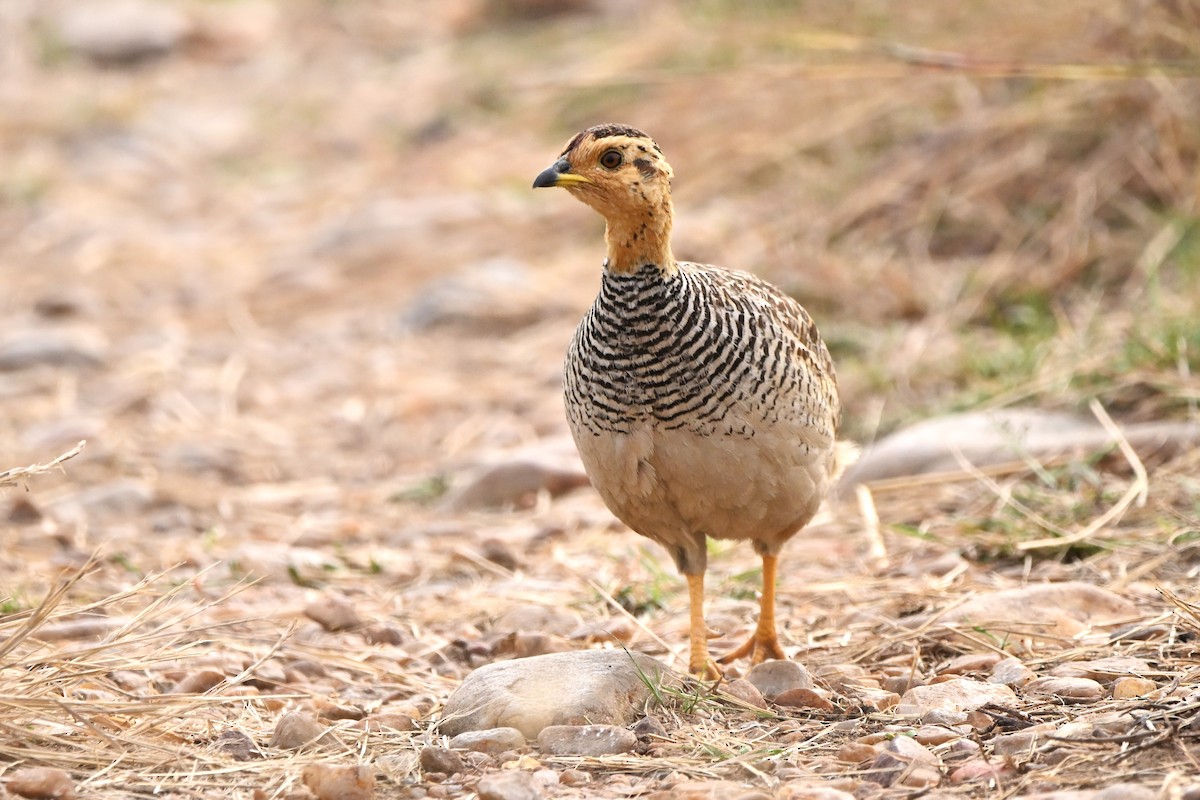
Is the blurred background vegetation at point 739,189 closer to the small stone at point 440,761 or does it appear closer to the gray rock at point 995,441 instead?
the gray rock at point 995,441

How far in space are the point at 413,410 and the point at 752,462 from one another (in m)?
4.31

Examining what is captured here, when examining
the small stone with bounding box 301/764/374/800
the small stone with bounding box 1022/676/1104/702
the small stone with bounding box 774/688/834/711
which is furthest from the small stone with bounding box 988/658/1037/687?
the small stone with bounding box 301/764/374/800

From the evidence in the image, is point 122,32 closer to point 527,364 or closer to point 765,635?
point 527,364

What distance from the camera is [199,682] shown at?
425cm

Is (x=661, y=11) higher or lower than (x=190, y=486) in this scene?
higher

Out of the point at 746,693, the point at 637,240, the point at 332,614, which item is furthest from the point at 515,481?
the point at 746,693

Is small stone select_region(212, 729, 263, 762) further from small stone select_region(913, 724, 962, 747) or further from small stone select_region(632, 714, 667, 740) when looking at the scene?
small stone select_region(913, 724, 962, 747)

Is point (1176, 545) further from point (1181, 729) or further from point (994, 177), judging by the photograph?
point (994, 177)

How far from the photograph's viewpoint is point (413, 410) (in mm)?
8289

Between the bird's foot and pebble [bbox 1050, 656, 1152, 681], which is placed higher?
pebble [bbox 1050, 656, 1152, 681]

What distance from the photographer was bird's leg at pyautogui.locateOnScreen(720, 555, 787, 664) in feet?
15.4

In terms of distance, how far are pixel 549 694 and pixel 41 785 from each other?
3.97 ft

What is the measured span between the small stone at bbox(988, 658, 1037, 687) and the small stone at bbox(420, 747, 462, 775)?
1464 millimetres

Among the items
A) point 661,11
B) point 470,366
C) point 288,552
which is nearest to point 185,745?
point 288,552
